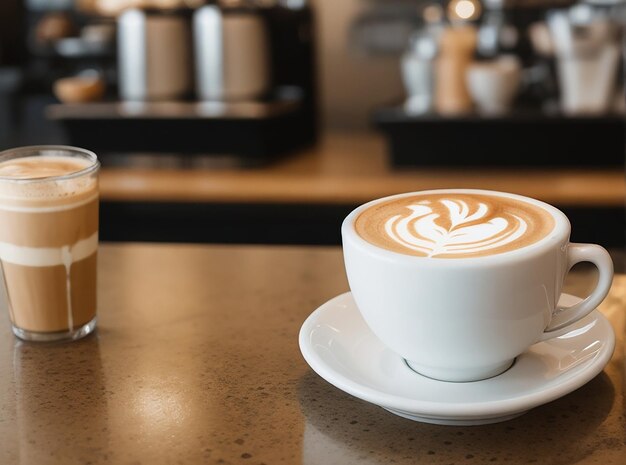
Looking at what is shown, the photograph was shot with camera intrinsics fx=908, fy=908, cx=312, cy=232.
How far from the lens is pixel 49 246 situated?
0.78 m

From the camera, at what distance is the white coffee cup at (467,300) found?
1.96 ft

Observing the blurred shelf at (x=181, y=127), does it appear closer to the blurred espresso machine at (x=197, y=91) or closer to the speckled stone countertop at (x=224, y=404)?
the blurred espresso machine at (x=197, y=91)

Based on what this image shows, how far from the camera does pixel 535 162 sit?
204cm

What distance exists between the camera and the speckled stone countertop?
0.59 metres

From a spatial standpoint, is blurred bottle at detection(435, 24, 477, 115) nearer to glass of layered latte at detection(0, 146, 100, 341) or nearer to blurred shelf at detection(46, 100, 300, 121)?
blurred shelf at detection(46, 100, 300, 121)

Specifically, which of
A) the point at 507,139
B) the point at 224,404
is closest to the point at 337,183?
the point at 507,139

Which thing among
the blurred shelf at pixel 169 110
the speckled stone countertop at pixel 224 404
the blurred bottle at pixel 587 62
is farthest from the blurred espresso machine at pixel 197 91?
the speckled stone countertop at pixel 224 404

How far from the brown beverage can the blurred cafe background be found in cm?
121

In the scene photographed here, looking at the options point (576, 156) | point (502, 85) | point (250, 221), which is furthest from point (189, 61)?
point (576, 156)

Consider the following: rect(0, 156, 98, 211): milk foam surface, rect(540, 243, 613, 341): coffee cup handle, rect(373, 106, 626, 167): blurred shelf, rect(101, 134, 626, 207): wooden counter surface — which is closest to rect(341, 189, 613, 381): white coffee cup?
rect(540, 243, 613, 341): coffee cup handle

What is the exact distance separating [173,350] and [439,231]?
0.26m

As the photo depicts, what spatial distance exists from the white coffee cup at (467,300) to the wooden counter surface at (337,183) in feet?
4.12

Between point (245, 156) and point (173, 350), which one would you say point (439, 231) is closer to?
point (173, 350)

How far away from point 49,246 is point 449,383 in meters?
0.36
